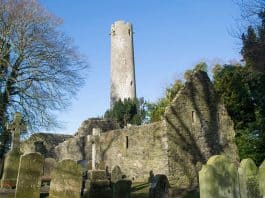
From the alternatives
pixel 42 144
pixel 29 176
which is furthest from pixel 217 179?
pixel 42 144

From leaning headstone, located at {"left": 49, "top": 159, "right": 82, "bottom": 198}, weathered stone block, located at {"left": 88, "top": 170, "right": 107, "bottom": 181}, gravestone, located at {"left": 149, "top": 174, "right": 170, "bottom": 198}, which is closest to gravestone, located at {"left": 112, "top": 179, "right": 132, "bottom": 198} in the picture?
gravestone, located at {"left": 149, "top": 174, "right": 170, "bottom": 198}

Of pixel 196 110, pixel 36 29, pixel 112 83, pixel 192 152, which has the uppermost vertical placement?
pixel 112 83

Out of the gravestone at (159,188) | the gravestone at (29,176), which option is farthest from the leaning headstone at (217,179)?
the gravestone at (29,176)

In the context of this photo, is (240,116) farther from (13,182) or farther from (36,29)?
(13,182)

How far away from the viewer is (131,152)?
21.9 metres

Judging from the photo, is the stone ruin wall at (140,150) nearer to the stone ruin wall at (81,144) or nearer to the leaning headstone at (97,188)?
the stone ruin wall at (81,144)

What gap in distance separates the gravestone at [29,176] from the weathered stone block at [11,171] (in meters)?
2.64

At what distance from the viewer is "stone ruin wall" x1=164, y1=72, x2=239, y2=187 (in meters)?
19.6

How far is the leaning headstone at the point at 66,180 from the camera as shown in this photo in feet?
29.3

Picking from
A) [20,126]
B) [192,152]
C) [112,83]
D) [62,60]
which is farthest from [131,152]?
[112,83]

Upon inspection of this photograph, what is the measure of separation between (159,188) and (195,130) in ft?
42.9

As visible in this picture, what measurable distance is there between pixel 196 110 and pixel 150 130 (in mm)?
2769

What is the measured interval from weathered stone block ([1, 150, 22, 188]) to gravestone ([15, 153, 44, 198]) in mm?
2642

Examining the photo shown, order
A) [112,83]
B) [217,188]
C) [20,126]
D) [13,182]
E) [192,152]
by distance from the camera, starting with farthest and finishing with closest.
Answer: [112,83], [192,152], [20,126], [13,182], [217,188]
